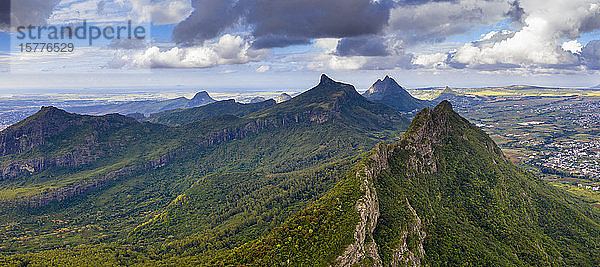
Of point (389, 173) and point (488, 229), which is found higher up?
point (389, 173)

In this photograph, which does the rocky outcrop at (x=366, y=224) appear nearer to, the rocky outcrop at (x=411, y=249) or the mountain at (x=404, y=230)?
the mountain at (x=404, y=230)

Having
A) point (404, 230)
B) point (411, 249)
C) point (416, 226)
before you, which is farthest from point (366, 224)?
point (416, 226)

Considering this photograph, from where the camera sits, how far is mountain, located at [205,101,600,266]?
11325 centimetres

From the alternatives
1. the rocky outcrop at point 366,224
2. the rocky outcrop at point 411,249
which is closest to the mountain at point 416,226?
the rocky outcrop at point 366,224

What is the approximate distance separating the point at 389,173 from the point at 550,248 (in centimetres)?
9433

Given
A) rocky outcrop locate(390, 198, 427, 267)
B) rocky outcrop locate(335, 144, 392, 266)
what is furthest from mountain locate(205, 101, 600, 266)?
rocky outcrop locate(390, 198, 427, 267)

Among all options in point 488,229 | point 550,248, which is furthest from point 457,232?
point 550,248

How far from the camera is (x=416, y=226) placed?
461 ft

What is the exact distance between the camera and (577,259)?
163 meters

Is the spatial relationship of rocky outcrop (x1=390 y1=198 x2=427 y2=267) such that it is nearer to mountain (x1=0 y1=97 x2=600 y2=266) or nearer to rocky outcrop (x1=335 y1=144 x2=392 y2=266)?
mountain (x1=0 y1=97 x2=600 y2=266)

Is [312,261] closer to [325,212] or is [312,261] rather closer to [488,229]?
[325,212]

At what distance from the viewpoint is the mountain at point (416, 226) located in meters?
113

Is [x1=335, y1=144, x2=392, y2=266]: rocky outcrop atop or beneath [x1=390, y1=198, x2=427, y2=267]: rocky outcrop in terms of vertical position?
atop

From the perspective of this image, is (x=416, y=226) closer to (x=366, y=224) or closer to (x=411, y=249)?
(x=411, y=249)
